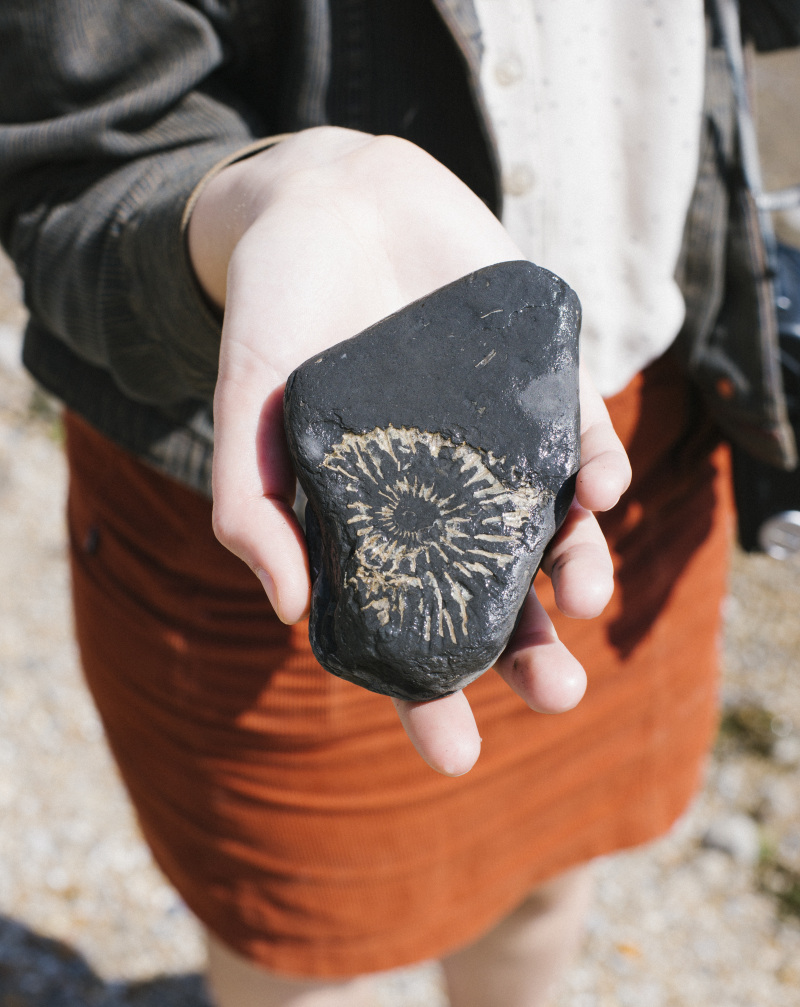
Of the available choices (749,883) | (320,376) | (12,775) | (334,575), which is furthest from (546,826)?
(12,775)

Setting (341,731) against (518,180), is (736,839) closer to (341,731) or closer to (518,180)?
(341,731)

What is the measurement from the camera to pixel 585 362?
1419 mm

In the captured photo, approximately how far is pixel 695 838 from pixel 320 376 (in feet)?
8.78

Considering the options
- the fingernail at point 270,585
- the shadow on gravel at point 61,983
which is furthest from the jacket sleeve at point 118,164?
the shadow on gravel at point 61,983

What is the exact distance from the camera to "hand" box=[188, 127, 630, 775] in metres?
0.97

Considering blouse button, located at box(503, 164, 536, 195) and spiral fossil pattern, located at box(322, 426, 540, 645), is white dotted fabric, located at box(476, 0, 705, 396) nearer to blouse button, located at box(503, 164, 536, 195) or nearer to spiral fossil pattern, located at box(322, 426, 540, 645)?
blouse button, located at box(503, 164, 536, 195)

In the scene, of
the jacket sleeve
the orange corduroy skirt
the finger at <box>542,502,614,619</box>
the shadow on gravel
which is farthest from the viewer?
the shadow on gravel

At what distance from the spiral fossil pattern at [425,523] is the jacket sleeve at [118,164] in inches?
11.7

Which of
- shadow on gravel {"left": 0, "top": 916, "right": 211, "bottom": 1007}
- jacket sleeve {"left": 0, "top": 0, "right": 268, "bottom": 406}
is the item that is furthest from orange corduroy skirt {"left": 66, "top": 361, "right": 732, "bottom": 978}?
shadow on gravel {"left": 0, "top": 916, "right": 211, "bottom": 1007}

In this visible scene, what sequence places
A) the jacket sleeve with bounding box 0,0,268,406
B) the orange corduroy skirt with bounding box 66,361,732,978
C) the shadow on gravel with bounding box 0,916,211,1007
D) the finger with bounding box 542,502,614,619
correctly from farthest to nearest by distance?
1. the shadow on gravel with bounding box 0,916,211,1007
2. the orange corduroy skirt with bounding box 66,361,732,978
3. the jacket sleeve with bounding box 0,0,268,406
4. the finger with bounding box 542,502,614,619

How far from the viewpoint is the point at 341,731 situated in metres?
1.45

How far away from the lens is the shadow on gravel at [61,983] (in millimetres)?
2482

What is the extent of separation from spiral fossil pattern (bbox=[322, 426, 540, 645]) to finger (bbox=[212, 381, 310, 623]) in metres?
0.10

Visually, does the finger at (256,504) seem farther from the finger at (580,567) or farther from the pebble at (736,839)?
the pebble at (736,839)
